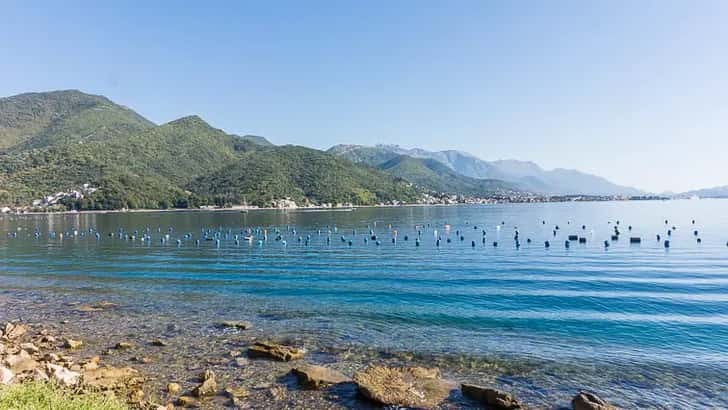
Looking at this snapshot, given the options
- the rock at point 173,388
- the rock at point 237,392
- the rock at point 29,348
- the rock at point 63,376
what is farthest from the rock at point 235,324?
the rock at point 63,376

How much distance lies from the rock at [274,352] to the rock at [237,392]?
2.49m

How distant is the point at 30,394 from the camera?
26.3ft

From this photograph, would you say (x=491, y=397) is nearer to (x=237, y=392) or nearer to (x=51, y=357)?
(x=237, y=392)

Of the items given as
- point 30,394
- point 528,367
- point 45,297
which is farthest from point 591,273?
point 45,297

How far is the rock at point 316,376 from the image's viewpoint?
13016 millimetres

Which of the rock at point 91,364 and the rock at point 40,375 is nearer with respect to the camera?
the rock at point 40,375

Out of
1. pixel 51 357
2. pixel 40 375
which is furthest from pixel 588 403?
pixel 51 357

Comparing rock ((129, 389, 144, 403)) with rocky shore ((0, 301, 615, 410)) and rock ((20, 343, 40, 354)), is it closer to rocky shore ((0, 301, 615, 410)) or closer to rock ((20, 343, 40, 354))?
rocky shore ((0, 301, 615, 410))

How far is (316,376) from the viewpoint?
43.9 ft

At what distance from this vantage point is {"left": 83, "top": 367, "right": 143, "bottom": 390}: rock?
11891 millimetres

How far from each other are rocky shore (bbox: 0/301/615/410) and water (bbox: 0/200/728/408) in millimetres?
1713

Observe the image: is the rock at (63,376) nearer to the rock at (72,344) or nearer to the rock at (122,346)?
the rock at (122,346)

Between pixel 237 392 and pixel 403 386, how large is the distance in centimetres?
498

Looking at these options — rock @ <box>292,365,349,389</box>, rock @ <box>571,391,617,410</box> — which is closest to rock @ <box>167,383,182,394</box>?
rock @ <box>292,365,349,389</box>
